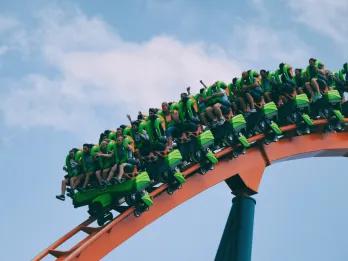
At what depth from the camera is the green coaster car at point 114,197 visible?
1095cm

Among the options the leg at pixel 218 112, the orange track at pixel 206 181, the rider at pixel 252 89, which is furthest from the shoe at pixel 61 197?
the rider at pixel 252 89

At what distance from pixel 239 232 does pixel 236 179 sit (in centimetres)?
79

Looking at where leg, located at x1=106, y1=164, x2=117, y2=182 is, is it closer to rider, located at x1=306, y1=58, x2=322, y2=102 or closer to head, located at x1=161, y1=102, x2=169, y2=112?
head, located at x1=161, y1=102, x2=169, y2=112

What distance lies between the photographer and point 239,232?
468 inches

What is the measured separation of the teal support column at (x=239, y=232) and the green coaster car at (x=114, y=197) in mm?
1490

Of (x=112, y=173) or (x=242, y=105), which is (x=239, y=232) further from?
(x=112, y=173)

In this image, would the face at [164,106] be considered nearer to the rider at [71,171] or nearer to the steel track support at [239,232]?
the rider at [71,171]

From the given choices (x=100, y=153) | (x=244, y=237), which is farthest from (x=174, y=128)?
(x=244, y=237)

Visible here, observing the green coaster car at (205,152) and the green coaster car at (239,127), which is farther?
the green coaster car at (239,127)

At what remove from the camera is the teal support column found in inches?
462

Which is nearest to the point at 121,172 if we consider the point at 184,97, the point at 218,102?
the point at 184,97

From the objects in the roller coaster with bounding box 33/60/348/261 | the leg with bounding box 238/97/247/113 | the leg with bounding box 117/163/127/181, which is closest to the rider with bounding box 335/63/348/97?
the roller coaster with bounding box 33/60/348/261

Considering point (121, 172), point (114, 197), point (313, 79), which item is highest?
point (313, 79)

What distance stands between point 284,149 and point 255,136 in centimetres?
67
